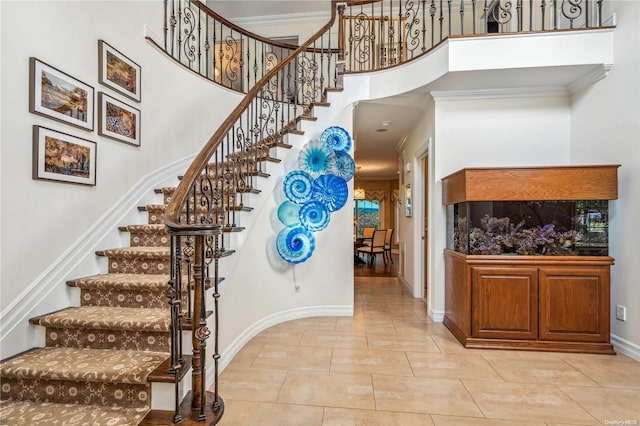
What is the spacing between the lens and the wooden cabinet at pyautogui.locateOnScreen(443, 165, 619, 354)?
114 inches

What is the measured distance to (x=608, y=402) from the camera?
2.10 metres

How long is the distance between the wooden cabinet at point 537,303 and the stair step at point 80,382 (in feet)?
9.05

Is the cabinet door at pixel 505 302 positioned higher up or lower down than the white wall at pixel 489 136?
lower down

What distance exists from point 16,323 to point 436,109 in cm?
426

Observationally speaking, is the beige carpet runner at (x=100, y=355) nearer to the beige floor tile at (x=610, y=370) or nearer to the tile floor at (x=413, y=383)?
the tile floor at (x=413, y=383)

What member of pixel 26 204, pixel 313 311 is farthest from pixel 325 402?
pixel 26 204

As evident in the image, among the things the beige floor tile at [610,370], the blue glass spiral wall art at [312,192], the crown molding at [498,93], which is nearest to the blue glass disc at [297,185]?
the blue glass spiral wall art at [312,192]

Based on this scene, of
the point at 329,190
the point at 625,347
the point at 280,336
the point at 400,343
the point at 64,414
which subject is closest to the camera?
the point at 64,414

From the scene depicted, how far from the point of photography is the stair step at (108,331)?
200 centimetres

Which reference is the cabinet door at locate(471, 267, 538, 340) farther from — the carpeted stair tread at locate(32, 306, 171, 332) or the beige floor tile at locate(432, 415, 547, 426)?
the carpeted stair tread at locate(32, 306, 171, 332)

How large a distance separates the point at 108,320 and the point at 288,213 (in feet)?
6.33

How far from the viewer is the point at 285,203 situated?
351cm

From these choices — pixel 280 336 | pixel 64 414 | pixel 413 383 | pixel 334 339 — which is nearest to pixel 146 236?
pixel 64 414

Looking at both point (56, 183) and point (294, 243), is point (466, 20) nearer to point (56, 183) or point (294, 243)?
point (294, 243)
